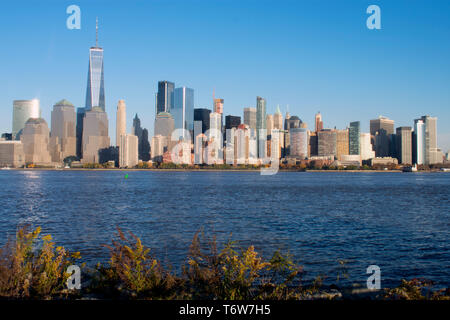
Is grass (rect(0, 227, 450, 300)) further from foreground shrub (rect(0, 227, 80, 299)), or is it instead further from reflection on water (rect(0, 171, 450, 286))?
reflection on water (rect(0, 171, 450, 286))

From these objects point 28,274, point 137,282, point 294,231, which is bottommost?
point 294,231

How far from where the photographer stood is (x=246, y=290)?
37.9 feet

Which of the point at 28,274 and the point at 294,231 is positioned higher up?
the point at 28,274

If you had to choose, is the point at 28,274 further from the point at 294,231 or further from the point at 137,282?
the point at 294,231

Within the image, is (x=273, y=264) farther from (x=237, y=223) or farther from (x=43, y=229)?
(x=43, y=229)

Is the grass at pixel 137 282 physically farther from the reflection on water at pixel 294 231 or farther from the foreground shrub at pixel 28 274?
the reflection on water at pixel 294 231

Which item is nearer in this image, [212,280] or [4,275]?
[4,275]

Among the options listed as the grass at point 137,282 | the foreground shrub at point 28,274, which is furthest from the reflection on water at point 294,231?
the foreground shrub at point 28,274

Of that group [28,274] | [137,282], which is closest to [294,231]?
[137,282]

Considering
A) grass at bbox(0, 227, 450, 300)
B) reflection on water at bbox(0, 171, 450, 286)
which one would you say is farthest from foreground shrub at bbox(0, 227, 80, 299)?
reflection on water at bbox(0, 171, 450, 286)

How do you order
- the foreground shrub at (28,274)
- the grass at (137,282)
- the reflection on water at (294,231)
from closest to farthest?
the foreground shrub at (28,274) → the grass at (137,282) → the reflection on water at (294,231)

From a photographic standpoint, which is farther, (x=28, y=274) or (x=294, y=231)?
(x=294, y=231)
